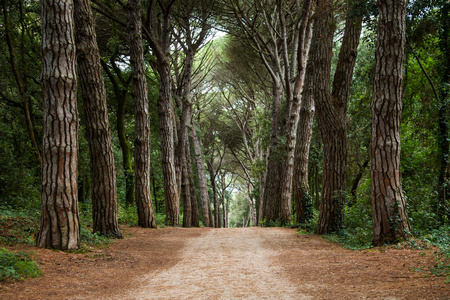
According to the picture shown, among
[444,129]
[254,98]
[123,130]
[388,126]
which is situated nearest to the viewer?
[388,126]

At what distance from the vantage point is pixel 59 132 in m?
6.29

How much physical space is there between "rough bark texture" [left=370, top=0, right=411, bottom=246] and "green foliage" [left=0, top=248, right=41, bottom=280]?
5.85 meters

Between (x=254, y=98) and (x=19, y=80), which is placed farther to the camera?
(x=254, y=98)

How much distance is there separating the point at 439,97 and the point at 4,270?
966 centimetres

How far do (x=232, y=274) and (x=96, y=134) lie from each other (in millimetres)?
5268

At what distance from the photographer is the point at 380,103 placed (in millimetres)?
6980

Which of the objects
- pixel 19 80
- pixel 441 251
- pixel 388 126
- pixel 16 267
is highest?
pixel 19 80

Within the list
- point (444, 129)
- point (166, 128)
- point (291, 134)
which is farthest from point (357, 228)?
point (166, 128)

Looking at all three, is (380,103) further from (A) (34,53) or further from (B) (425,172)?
(A) (34,53)

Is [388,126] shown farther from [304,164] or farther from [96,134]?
[96,134]

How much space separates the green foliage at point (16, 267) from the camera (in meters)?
4.43

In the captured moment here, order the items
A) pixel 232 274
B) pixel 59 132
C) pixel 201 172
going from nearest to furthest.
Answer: pixel 232 274, pixel 59 132, pixel 201 172

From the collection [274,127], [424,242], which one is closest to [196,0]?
[274,127]

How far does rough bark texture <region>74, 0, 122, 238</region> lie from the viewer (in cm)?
885
